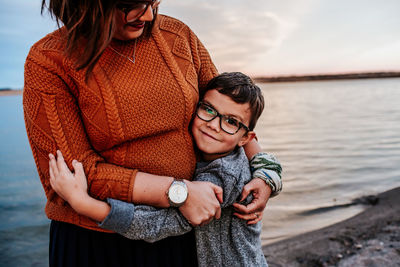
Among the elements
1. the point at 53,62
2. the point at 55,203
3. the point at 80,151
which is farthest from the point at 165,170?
the point at 53,62

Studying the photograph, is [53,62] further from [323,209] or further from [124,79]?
[323,209]

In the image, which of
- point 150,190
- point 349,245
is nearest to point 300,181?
point 349,245

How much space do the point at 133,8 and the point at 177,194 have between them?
2.32 ft

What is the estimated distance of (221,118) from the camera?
1642 mm

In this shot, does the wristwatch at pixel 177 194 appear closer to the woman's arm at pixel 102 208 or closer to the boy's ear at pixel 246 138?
the woman's arm at pixel 102 208

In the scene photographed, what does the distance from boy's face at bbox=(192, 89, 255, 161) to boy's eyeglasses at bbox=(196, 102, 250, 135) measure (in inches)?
0.6

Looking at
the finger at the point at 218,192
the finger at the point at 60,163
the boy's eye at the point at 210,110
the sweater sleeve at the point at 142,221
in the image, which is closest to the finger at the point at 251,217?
the finger at the point at 218,192

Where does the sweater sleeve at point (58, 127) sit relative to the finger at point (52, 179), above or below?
above

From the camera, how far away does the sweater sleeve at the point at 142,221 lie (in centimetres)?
122

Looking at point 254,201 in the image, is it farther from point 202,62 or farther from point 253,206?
point 202,62

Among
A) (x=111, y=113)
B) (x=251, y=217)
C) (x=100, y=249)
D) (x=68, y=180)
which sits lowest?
(x=100, y=249)

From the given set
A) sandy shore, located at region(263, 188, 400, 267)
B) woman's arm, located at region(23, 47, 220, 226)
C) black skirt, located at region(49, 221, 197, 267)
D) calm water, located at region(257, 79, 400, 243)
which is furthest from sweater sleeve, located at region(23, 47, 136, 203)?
calm water, located at region(257, 79, 400, 243)

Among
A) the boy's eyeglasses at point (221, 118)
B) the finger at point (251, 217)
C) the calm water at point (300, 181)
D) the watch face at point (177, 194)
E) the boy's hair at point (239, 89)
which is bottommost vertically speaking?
the calm water at point (300, 181)

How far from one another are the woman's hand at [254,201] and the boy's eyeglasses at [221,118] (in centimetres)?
28
